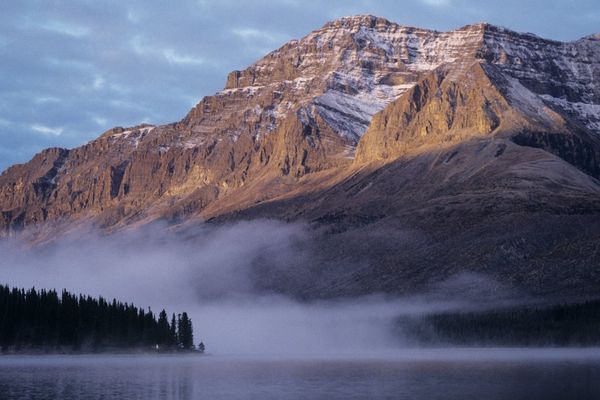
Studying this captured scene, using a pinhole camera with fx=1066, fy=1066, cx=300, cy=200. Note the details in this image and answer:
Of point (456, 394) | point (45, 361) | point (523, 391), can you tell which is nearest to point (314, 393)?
point (456, 394)

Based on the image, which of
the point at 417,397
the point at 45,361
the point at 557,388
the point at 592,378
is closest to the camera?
the point at 417,397

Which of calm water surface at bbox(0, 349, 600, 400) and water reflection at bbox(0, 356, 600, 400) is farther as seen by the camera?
water reflection at bbox(0, 356, 600, 400)

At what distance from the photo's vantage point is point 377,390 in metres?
117

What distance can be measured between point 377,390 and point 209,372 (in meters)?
47.2

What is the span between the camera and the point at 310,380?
135 metres

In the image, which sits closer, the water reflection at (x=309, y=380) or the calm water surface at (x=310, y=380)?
the calm water surface at (x=310, y=380)

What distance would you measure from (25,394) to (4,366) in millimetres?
65377

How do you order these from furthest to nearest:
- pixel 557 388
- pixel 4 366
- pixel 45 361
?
pixel 45 361, pixel 4 366, pixel 557 388

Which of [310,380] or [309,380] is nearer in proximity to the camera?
[310,380]

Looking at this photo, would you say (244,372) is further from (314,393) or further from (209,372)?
(314,393)

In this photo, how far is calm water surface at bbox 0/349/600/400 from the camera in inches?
4427

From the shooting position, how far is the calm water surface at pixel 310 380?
11244 cm

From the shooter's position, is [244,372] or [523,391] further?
[244,372]

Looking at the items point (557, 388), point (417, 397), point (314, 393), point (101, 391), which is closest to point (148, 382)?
point (101, 391)
